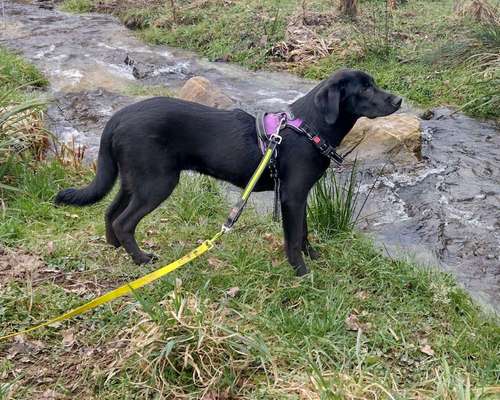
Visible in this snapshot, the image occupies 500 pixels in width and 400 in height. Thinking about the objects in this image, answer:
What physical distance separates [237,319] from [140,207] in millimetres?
1111

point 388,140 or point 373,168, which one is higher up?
point 388,140

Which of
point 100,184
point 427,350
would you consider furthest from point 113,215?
point 427,350

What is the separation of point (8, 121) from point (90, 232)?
1950 mm

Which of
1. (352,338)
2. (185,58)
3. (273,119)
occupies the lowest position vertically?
(185,58)

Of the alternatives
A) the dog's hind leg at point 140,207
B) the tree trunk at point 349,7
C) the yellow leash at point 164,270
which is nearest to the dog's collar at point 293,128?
the yellow leash at point 164,270

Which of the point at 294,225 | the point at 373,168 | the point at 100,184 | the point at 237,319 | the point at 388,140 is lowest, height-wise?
the point at 373,168

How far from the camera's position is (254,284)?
3.83 metres

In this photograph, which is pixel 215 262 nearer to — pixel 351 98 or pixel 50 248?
pixel 50 248

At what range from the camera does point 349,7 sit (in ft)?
37.9

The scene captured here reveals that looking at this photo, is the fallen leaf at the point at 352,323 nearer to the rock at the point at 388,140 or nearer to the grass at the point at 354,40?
the rock at the point at 388,140

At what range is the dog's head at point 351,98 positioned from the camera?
12.4ft

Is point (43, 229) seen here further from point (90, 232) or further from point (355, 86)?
point (355, 86)

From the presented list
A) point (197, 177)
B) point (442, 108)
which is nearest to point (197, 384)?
point (197, 177)

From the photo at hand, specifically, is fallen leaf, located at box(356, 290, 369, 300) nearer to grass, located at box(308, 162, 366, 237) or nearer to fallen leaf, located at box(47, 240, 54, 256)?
grass, located at box(308, 162, 366, 237)
